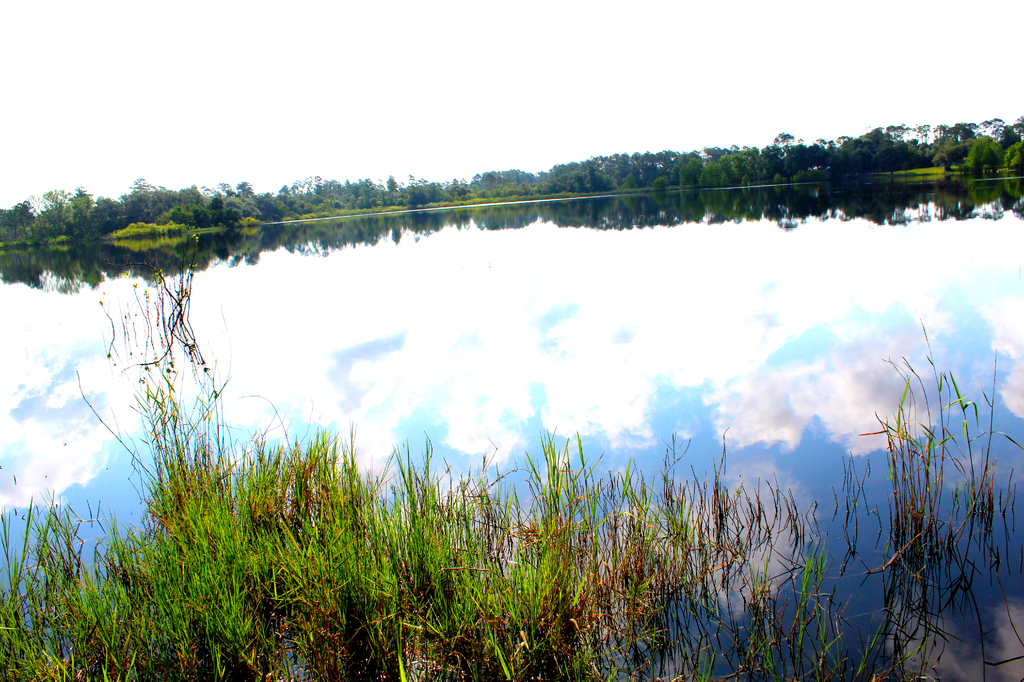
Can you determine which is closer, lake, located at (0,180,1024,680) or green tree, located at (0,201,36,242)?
lake, located at (0,180,1024,680)

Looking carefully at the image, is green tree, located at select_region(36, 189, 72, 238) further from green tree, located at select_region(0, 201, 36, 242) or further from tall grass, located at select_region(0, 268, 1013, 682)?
tall grass, located at select_region(0, 268, 1013, 682)

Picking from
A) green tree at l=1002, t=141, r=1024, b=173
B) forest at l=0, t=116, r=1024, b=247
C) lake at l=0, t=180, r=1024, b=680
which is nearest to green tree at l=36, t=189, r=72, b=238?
forest at l=0, t=116, r=1024, b=247

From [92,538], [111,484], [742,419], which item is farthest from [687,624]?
[111,484]

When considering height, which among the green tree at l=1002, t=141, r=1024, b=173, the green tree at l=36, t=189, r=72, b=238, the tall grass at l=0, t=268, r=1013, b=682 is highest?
the green tree at l=36, t=189, r=72, b=238

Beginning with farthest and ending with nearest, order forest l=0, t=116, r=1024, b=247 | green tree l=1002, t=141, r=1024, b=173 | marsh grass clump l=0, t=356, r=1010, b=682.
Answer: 1. forest l=0, t=116, r=1024, b=247
2. green tree l=1002, t=141, r=1024, b=173
3. marsh grass clump l=0, t=356, r=1010, b=682

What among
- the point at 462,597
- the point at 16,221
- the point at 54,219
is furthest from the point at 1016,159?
the point at 16,221

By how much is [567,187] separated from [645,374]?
8697 centimetres

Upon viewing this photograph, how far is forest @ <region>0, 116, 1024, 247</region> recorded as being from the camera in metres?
56.7

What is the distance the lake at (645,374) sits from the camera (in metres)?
3.89

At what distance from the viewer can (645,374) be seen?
6527 millimetres

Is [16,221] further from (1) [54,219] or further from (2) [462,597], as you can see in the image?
(2) [462,597]

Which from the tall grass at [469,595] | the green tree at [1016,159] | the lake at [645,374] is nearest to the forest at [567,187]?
the green tree at [1016,159]

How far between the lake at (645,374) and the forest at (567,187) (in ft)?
136

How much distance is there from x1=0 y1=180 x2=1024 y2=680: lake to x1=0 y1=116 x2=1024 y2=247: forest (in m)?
41.5
